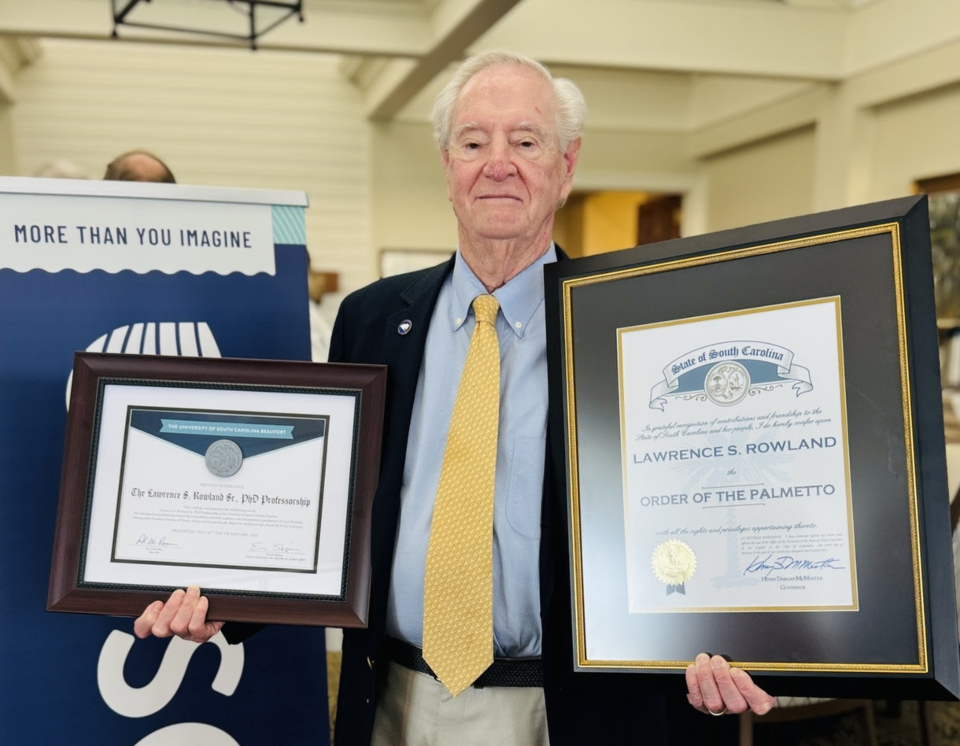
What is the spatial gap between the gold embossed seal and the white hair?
0.69 meters

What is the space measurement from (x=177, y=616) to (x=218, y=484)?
0.68 feet

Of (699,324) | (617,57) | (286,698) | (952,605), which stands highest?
(617,57)

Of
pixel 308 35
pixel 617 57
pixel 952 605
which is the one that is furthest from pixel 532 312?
pixel 617 57

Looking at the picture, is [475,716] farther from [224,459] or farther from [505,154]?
[505,154]

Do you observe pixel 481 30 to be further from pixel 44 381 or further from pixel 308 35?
pixel 44 381

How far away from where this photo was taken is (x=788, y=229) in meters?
1.15

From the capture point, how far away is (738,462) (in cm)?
117

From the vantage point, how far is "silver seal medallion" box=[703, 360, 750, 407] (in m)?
1.18

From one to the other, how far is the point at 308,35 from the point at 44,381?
429cm

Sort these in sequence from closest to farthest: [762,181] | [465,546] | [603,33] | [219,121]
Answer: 1. [465,546]
2. [603,33]
3. [219,121]
4. [762,181]

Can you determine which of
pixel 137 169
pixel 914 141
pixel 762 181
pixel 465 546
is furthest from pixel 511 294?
pixel 762 181

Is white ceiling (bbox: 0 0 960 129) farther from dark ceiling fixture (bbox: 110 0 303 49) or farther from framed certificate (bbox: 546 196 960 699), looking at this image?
framed certificate (bbox: 546 196 960 699)
